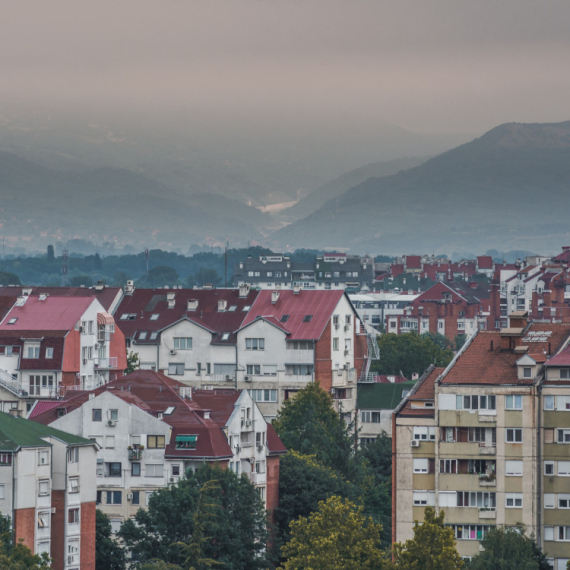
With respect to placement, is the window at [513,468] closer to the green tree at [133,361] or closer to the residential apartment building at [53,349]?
the residential apartment building at [53,349]

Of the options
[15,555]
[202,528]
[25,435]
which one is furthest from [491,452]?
[15,555]

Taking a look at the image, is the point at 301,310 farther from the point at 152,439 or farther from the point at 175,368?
the point at 152,439

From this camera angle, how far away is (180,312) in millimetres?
125250

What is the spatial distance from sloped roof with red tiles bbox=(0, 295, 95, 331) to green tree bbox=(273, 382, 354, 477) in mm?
15030

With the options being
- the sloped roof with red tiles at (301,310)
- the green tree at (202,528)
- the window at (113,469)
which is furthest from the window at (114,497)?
the sloped roof with red tiles at (301,310)

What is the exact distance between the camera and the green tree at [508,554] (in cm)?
6106

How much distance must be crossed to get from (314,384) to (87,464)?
127 feet

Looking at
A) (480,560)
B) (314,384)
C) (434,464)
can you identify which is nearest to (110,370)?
(314,384)

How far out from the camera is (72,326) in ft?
330

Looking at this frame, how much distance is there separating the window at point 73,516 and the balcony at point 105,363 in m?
32.6

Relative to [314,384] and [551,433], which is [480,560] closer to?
[551,433]

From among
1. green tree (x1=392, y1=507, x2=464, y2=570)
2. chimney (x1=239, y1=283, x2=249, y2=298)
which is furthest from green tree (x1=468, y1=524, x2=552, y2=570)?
chimney (x1=239, y1=283, x2=249, y2=298)

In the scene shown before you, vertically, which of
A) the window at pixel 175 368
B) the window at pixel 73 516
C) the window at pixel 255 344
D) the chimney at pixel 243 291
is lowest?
the window at pixel 73 516

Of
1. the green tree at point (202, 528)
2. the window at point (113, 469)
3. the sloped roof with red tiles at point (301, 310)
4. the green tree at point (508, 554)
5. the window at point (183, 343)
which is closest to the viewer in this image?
the green tree at point (508, 554)
